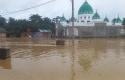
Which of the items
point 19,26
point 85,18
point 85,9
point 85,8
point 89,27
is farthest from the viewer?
point 85,18

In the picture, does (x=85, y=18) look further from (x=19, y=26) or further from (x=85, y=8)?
(x=19, y=26)

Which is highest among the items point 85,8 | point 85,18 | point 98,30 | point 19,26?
point 85,8

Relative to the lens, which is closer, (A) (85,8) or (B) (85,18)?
(A) (85,8)

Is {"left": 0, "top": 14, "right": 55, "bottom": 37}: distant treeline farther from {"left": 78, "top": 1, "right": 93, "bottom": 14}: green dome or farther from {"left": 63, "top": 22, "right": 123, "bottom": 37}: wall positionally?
{"left": 78, "top": 1, "right": 93, "bottom": 14}: green dome

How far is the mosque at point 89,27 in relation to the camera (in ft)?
251

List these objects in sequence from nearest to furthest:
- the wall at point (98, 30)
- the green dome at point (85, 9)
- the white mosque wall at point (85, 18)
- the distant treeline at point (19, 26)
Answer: the distant treeline at point (19, 26) → the wall at point (98, 30) → the green dome at point (85, 9) → the white mosque wall at point (85, 18)

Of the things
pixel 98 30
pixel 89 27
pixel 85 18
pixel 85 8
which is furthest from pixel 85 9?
pixel 98 30

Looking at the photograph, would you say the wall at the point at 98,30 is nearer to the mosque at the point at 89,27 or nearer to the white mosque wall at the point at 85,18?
the mosque at the point at 89,27

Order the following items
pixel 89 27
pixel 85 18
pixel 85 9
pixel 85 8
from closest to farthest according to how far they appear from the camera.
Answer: pixel 89 27, pixel 85 8, pixel 85 9, pixel 85 18

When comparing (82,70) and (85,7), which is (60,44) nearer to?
(82,70)

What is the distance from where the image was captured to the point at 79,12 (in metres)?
81.4

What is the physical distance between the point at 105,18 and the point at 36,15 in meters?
22.4

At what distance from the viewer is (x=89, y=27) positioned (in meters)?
76.6

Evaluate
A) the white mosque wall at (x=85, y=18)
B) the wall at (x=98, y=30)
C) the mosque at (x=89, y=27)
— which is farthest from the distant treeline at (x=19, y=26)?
the white mosque wall at (x=85, y=18)
